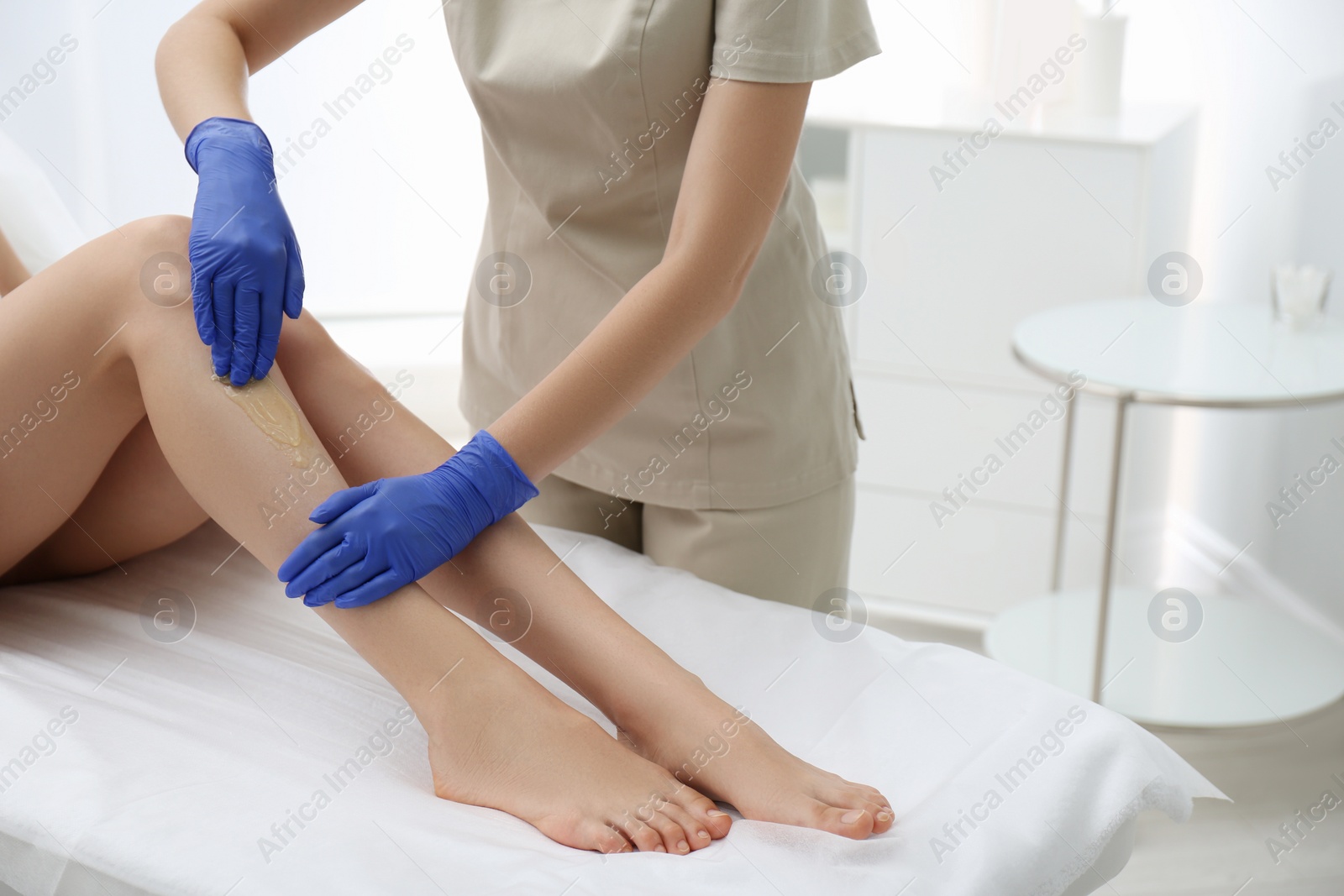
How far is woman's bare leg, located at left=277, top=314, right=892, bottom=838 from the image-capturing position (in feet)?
3.08

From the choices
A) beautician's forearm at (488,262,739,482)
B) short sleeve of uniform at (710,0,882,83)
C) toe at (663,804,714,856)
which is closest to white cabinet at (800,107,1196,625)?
short sleeve of uniform at (710,0,882,83)

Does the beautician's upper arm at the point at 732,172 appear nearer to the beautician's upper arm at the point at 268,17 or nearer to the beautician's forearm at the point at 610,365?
the beautician's forearm at the point at 610,365

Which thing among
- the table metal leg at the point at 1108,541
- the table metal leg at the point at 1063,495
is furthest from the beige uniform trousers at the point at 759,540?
the table metal leg at the point at 1063,495

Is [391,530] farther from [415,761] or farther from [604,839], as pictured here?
[604,839]

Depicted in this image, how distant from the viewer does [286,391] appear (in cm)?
111

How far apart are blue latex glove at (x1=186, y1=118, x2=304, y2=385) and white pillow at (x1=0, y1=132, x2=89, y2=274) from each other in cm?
64

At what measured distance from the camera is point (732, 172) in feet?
3.42

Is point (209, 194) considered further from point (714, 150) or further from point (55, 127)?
point (55, 127)

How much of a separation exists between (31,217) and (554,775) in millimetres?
1220

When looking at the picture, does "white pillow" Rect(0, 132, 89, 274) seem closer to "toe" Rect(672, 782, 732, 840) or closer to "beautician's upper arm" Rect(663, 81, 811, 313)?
"beautician's upper arm" Rect(663, 81, 811, 313)

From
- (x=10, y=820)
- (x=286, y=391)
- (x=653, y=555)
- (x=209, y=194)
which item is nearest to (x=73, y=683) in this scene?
(x=10, y=820)

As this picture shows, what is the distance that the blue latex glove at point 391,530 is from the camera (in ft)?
3.30

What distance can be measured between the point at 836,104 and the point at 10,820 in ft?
6.85

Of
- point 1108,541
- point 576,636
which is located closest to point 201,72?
point 576,636
